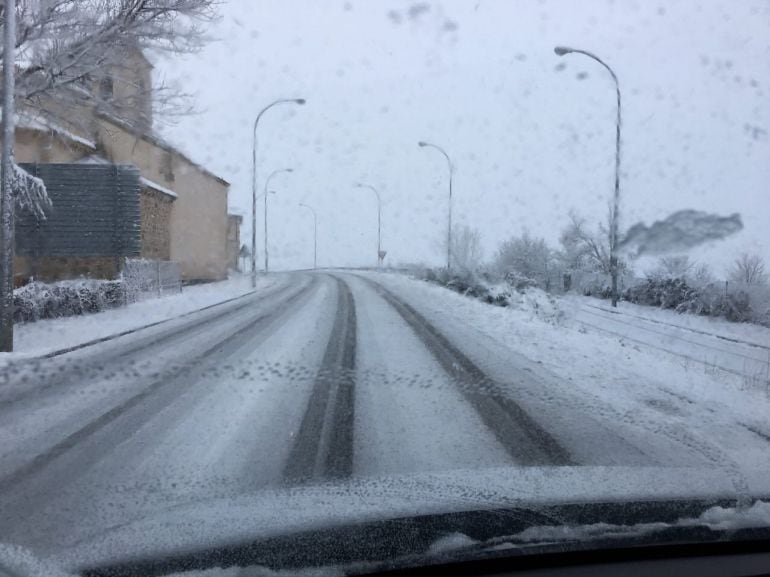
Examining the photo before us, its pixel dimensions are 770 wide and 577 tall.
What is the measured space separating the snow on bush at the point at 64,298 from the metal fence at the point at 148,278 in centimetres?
217

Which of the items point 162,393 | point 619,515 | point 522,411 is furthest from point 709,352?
point 619,515

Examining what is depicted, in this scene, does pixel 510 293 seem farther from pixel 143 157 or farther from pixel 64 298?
pixel 143 157

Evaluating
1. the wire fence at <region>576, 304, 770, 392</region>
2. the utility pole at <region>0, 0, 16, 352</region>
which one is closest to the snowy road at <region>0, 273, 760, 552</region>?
the utility pole at <region>0, 0, 16, 352</region>

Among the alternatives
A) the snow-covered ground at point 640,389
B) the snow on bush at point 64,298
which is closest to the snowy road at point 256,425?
the snow-covered ground at point 640,389

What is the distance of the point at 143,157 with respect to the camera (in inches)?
1394

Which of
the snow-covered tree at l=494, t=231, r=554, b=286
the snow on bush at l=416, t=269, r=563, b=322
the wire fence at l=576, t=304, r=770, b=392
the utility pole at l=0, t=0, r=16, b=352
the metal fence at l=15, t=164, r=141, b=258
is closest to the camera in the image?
the utility pole at l=0, t=0, r=16, b=352

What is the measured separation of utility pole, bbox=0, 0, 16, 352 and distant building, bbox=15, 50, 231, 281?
191 inches

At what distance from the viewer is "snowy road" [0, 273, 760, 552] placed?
514cm

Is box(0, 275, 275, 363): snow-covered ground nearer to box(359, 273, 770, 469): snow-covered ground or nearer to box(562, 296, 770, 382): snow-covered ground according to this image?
box(359, 273, 770, 469): snow-covered ground

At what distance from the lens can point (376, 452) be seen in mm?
6125

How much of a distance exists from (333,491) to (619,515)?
172cm

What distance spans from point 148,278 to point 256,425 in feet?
68.7

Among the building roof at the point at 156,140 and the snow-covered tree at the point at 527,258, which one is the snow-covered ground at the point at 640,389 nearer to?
the building roof at the point at 156,140

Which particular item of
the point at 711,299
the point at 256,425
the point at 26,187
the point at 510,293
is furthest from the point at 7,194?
the point at 711,299
